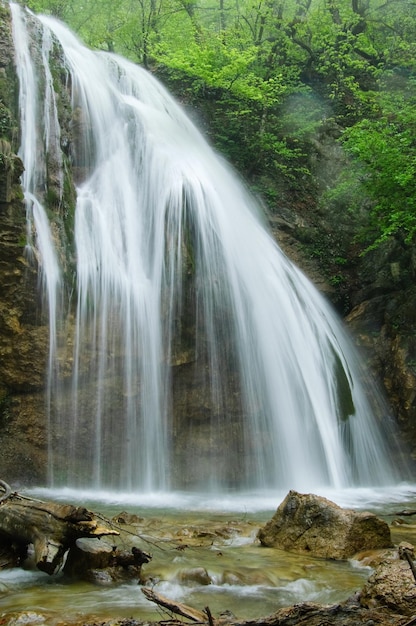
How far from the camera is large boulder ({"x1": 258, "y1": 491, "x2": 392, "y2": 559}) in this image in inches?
207

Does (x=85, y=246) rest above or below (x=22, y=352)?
above

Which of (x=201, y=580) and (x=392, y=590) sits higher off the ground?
(x=392, y=590)

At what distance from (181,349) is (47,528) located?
5.91 meters

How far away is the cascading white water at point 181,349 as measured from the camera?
374 inches

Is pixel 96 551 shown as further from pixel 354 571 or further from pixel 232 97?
pixel 232 97

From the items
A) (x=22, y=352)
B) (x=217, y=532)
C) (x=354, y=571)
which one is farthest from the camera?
(x=22, y=352)

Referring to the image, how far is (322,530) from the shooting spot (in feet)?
17.9

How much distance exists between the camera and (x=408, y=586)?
3240 mm

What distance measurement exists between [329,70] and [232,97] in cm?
448

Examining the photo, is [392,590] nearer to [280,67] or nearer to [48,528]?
[48,528]

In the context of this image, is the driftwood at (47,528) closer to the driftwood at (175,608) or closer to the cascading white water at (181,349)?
the driftwood at (175,608)

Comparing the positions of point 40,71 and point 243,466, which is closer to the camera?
point 243,466

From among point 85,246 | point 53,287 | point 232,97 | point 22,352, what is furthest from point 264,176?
point 22,352

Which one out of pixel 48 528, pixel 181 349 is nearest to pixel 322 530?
pixel 48 528
